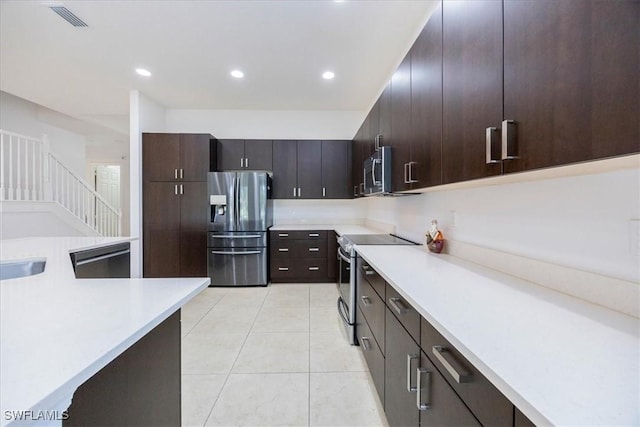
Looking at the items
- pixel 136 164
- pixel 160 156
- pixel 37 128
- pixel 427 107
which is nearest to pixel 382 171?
pixel 427 107

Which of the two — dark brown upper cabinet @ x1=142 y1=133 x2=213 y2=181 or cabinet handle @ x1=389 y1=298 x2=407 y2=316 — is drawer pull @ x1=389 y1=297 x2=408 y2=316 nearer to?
cabinet handle @ x1=389 y1=298 x2=407 y2=316

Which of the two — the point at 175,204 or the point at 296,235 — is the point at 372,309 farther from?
the point at 175,204

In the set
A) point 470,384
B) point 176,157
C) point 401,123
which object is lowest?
point 470,384

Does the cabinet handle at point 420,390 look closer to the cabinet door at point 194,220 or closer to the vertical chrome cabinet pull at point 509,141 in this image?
Result: the vertical chrome cabinet pull at point 509,141

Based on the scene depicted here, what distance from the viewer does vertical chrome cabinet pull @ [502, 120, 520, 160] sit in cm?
92

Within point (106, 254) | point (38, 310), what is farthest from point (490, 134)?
point (106, 254)

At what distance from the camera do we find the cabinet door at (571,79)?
0.59 metres

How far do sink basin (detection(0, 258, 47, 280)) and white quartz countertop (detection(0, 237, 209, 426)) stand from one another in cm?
26

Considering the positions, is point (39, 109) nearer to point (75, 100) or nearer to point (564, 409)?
point (75, 100)

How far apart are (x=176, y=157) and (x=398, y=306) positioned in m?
4.09

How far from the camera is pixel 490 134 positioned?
1021 millimetres

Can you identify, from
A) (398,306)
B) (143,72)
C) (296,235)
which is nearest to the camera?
(398,306)

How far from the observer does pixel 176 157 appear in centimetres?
425

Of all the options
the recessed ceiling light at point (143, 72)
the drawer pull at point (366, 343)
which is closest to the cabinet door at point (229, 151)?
the recessed ceiling light at point (143, 72)
